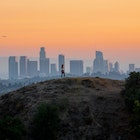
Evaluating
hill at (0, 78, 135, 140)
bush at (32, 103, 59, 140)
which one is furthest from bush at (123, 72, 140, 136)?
bush at (32, 103, 59, 140)

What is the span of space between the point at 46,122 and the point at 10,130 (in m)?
3.01

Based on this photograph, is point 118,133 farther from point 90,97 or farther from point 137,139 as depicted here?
point 90,97

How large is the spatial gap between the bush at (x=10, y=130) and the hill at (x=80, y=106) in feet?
7.92

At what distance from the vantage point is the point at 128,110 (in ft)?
145

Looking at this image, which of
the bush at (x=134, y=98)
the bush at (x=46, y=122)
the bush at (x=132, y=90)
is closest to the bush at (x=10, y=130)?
the bush at (x=46, y=122)

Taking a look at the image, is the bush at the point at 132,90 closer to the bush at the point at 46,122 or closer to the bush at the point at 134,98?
the bush at the point at 134,98

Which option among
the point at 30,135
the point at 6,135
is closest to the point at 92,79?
the point at 30,135

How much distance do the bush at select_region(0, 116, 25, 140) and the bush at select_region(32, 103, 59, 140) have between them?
5.53ft

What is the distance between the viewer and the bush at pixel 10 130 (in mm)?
38625

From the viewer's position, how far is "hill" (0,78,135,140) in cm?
4206

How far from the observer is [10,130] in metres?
38.6

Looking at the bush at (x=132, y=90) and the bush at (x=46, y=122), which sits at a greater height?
the bush at (x=132, y=90)

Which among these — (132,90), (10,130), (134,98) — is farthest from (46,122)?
(132,90)

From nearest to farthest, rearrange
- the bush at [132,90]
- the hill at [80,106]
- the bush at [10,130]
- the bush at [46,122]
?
the bush at [10,130] < the bush at [46,122] < the hill at [80,106] < the bush at [132,90]
